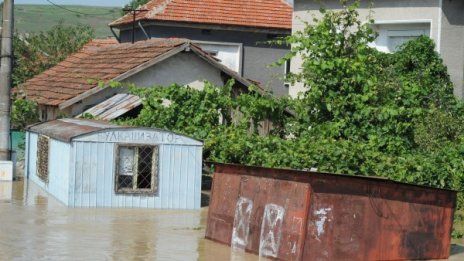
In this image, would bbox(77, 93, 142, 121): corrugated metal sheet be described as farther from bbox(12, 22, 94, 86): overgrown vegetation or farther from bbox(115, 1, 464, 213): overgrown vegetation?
bbox(12, 22, 94, 86): overgrown vegetation

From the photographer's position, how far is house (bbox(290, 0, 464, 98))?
27266mm

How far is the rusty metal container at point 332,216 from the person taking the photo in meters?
13.8

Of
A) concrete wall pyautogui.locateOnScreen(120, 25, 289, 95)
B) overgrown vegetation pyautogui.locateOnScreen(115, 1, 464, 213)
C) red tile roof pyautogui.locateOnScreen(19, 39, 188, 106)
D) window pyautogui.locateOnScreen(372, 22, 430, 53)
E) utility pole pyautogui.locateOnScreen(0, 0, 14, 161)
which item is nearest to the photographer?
overgrown vegetation pyautogui.locateOnScreen(115, 1, 464, 213)

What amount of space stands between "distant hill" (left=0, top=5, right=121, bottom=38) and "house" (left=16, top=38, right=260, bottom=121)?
8304 cm

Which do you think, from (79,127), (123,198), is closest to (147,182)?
(123,198)

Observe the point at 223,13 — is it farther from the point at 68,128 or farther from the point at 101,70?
the point at 68,128

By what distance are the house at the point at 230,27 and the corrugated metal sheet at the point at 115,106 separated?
10765 mm

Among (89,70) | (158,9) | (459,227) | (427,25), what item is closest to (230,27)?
(158,9)

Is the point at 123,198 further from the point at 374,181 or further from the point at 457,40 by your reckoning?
the point at 457,40

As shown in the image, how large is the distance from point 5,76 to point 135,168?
7.12 m

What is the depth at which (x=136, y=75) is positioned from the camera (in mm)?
27859

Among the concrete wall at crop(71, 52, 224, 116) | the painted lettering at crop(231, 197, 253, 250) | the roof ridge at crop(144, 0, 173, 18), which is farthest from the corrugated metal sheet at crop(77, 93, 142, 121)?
the roof ridge at crop(144, 0, 173, 18)

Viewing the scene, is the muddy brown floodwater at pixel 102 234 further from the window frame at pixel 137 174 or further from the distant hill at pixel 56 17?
the distant hill at pixel 56 17

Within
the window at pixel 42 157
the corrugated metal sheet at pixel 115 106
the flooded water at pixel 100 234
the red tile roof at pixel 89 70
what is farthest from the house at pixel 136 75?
the flooded water at pixel 100 234
